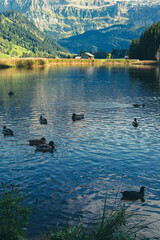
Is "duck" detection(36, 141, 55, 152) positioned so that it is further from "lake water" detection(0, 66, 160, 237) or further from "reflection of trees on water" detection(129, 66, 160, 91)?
"reflection of trees on water" detection(129, 66, 160, 91)

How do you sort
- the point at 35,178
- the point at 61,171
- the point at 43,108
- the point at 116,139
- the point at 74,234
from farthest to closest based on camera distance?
the point at 43,108 → the point at 116,139 → the point at 61,171 → the point at 35,178 → the point at 74,234

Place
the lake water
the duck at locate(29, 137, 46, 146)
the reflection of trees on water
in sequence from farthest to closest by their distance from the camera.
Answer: the reflection of trees on water
the duck at locate(29, 137, 46, 146)
the lake water

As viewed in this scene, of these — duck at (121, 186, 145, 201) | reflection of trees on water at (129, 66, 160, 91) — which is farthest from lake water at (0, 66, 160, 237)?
reflection of trees on water at (129, 66, 160, 91)

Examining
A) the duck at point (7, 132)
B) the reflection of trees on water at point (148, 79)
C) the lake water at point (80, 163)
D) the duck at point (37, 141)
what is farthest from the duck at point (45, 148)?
the reflection of trees on water at point (148, 79)

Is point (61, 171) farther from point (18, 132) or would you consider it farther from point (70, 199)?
point (18, 132)

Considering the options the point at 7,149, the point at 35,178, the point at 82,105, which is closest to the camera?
the point at 35,178

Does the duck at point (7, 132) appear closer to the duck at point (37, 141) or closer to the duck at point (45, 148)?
the duck at point (37, 141)

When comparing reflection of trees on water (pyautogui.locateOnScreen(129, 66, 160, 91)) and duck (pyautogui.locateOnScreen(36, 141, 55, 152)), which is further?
reflection of trees on water (pyautogui.locateOnScreen(129, 66, 160, 91))

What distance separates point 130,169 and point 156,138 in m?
10.2

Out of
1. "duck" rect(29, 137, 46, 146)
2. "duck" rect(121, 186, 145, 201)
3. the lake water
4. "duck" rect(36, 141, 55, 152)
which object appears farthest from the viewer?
"duck" rect(29, 137, 46, 146)

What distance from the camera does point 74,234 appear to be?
1077 centimetres

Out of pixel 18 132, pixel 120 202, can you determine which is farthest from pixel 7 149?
pixel 120 202

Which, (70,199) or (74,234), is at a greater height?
(74,234)

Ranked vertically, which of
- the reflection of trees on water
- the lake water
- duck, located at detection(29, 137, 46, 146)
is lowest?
the lake water
